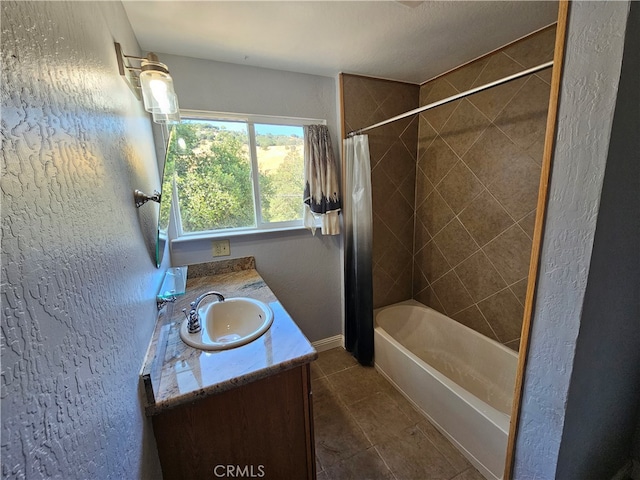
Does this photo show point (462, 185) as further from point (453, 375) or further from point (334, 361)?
point (334, 361)

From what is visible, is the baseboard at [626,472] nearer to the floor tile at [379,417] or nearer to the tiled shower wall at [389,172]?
the floor tile at [379,417]

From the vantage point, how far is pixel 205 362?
1.00m

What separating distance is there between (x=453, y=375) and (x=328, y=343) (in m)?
1.03

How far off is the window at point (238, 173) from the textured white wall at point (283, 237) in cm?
9

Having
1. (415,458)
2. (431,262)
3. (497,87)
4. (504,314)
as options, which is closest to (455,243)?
(431,262)

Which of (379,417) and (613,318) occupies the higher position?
(613,318)

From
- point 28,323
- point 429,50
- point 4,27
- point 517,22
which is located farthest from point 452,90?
point 28,323

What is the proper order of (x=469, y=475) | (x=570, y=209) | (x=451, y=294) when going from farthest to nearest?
1. (x=451, y=294)
2. (x=469, y=475)
3. (x=570, y=209)

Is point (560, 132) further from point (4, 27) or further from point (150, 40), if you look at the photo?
point (150, 40)

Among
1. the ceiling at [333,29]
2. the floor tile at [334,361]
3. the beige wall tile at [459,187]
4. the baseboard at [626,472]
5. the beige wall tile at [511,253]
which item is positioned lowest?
the floor tile at [334,361]

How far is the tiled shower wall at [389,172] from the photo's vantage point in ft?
6.77

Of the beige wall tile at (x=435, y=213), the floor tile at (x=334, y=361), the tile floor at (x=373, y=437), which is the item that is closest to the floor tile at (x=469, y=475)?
the tile floor at (x=373, y=437)

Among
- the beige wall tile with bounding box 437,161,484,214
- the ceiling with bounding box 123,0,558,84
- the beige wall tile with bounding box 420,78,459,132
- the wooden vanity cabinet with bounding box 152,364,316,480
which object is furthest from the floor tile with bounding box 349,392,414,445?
the ceiling with bounding box 123,0,558,84

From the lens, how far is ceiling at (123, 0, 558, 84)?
1.24 m
